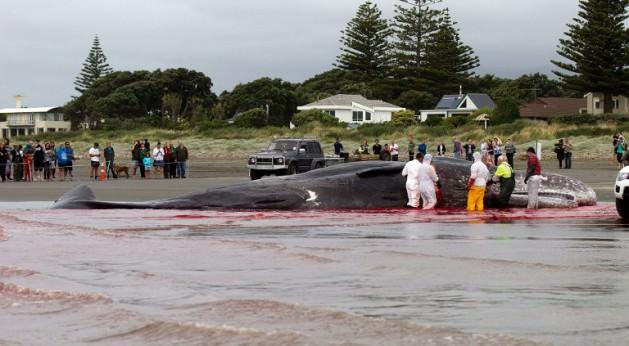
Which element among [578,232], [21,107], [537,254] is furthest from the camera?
[21,107]

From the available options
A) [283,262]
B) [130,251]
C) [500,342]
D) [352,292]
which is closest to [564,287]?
[352,292]

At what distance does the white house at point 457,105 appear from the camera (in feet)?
355

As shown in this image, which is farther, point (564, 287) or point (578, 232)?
point (578, 232)

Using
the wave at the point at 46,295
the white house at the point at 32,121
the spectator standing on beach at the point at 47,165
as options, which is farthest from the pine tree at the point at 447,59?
the wave at the point at 46,295

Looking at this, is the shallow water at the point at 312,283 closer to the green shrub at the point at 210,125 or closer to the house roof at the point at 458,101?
the green shrub at the point at 210,125

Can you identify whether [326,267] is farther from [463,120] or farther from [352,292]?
[463,120]

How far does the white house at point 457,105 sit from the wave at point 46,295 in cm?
9991

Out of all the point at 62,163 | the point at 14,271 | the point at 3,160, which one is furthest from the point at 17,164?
the point at 14,271

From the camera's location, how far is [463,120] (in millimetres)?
81562

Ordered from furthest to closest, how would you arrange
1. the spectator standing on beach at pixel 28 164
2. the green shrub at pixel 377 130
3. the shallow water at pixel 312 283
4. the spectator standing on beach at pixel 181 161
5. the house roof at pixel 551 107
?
1. the house roof at pixel 551 107
2. the green shrub at pixel 377 130
3. the spectator standing on beach at pixel 181 161
4. the spectator standing on beach at pixel 28 164
5. the shallow water at pixel 312 283

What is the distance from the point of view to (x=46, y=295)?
9094 millimetres

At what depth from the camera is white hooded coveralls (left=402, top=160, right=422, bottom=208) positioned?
19594 millimetres

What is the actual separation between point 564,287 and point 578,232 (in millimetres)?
6141

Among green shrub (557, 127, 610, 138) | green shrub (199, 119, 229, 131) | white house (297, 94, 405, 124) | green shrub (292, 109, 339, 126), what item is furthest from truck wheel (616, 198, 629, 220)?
white house (297, 94, 405, 124)
